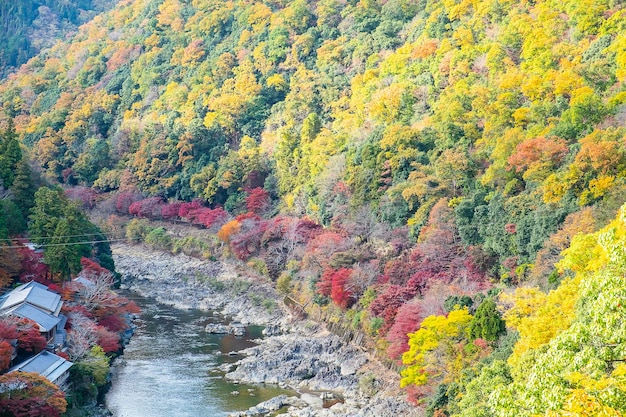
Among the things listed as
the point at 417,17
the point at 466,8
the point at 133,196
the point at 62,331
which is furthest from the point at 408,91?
the point at 62,331

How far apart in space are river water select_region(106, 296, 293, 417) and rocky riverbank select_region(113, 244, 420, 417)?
1.02m

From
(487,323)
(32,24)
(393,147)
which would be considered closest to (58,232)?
(393,147)

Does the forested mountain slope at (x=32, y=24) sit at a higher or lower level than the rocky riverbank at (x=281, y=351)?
higher

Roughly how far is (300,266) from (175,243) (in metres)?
14.8

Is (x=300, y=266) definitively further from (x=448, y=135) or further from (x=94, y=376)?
(x=94, y=376)

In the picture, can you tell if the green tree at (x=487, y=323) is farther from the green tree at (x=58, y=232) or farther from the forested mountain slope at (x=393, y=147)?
the green tree at (x=58, y=232)

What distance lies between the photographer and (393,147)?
42.7 metres

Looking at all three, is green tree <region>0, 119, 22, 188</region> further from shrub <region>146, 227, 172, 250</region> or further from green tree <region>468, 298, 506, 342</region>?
green tree <region>468, 298, 506, 342</region>

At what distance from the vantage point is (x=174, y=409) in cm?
2698

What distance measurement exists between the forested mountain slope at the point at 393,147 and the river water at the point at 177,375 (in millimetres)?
5638

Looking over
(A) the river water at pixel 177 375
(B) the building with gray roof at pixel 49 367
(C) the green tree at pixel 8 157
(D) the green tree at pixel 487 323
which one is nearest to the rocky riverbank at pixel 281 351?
(A) the river water at pixel 177 375

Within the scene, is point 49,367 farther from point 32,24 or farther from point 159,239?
point 32,24

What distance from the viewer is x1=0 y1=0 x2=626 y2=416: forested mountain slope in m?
25.7

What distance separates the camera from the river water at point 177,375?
2719cm
